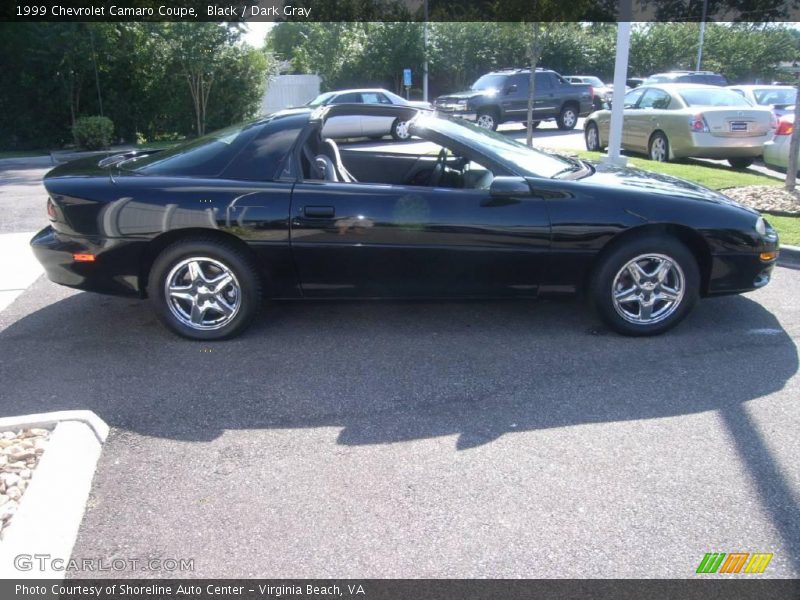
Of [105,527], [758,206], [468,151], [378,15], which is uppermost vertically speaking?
[378,15]

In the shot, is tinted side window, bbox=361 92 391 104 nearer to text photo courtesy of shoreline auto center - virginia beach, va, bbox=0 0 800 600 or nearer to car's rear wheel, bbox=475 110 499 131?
car's rear wheel, bbox=475 110 499 131

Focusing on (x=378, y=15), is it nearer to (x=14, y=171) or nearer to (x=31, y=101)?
(x=31, y=101)

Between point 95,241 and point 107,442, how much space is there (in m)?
1.61

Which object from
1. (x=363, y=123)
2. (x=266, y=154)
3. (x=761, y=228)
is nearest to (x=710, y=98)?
(x=363, y=123)

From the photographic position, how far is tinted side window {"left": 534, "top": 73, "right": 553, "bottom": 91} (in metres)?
22.2

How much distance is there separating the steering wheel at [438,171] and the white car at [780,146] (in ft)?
26.6

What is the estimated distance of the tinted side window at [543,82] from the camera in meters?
22.2

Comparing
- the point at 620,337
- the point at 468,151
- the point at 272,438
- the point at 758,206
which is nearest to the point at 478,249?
the point at 468,151

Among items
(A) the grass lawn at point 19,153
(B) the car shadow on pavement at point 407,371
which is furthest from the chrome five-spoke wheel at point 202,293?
(A) the grass lawn at point 19,153

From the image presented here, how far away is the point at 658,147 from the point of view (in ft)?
42.1

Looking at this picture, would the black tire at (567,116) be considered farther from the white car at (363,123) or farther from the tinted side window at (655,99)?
the tinted side window at (655,99)

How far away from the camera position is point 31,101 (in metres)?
18.8

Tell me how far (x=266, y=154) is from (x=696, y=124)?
31.3 ft

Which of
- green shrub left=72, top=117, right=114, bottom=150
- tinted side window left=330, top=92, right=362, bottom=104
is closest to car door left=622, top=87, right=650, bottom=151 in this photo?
tinted side window left=330, top=92, right=362, bottom=104
